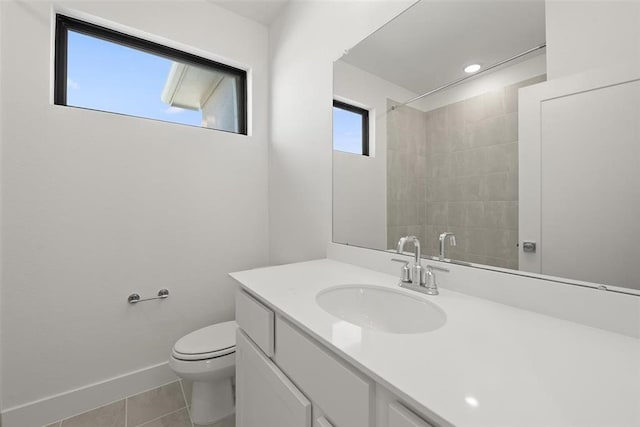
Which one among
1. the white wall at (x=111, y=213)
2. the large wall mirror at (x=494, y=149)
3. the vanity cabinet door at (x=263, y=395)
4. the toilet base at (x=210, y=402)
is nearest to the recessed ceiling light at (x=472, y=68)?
the large wall mirror at (x=494, y=149)

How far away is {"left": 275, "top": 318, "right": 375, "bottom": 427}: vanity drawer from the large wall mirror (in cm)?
60

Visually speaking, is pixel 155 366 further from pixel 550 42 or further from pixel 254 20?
pixel 254 20

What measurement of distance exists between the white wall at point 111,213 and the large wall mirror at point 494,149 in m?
1.09

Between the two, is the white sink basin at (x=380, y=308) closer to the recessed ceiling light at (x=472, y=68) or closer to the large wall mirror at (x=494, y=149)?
the large wall mirror at (x=494, y=149)

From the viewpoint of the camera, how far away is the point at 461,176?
37.9 inches

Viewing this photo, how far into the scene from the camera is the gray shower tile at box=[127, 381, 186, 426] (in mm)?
1435

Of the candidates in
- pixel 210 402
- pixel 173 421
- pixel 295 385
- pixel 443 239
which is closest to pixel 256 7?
pixel 443 239

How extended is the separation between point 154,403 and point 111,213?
113 cm

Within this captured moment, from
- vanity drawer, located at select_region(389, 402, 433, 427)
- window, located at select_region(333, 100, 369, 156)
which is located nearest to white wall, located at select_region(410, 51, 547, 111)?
window, located at select_region(333, 100, 369, 156)

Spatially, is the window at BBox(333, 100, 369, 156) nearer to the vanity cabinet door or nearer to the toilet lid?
the vanity cabinet door

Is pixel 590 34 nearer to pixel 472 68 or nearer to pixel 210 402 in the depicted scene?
pixel 472 68

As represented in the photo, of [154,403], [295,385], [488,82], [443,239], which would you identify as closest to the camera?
[295,385]

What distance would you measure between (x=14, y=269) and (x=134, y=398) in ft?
3.15

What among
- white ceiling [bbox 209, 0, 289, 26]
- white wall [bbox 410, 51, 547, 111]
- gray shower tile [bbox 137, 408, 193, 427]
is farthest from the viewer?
white ceiling [bbox 209, 0, 289, 26]
